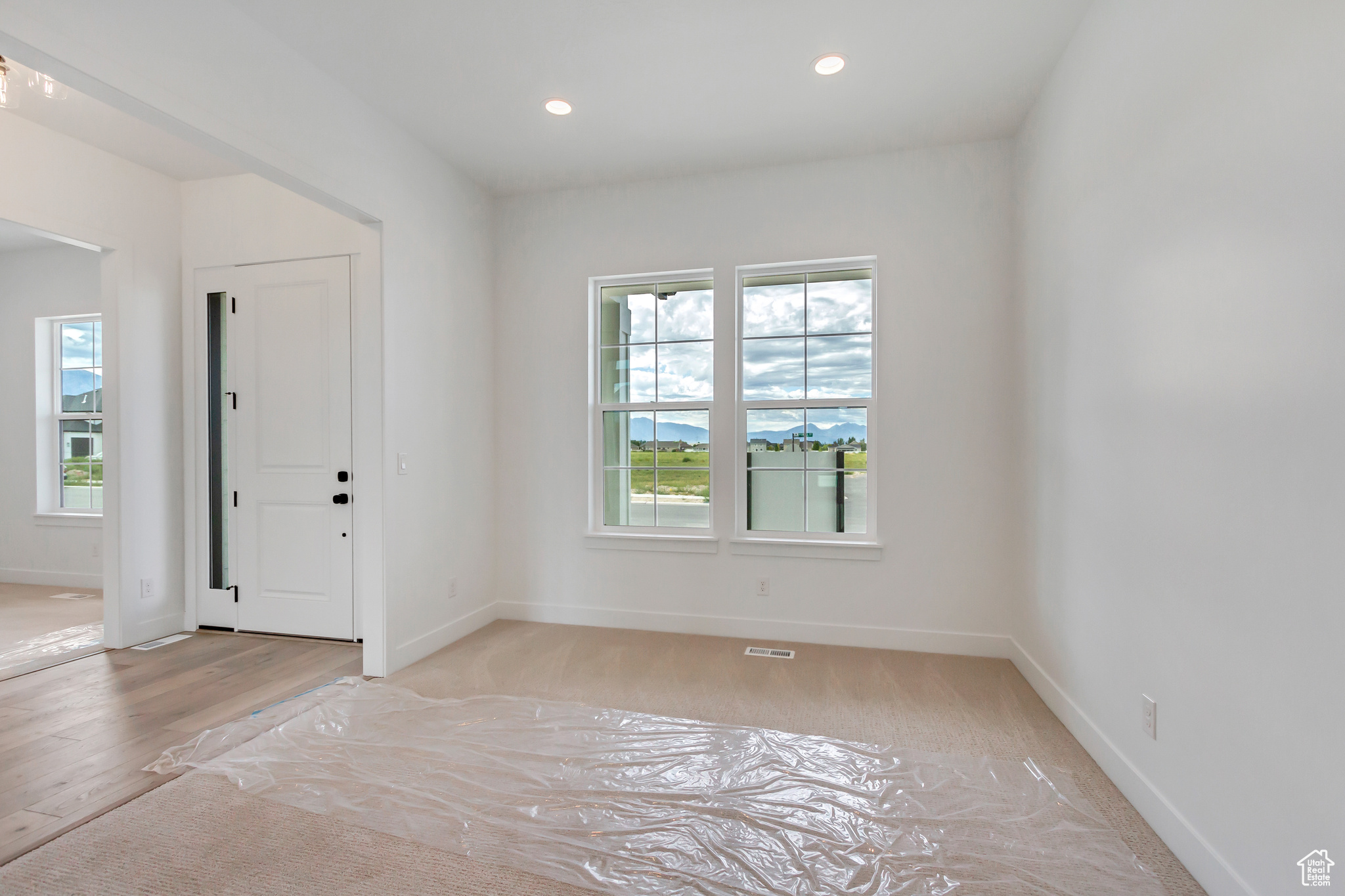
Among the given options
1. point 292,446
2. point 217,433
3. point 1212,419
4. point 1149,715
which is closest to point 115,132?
point 217,433

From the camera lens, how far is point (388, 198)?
3.27m

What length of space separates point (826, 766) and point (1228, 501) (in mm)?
1520

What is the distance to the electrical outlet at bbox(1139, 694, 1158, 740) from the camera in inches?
77.0

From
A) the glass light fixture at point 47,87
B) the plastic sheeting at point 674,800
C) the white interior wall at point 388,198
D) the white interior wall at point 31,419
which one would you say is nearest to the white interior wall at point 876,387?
the white interior wall at point 388,198

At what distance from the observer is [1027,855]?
5.89 ft

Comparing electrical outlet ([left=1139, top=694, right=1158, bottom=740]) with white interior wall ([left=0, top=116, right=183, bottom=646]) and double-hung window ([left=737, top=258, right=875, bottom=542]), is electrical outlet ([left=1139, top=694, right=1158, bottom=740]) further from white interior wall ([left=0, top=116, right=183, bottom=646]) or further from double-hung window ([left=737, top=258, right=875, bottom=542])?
white interior wall ([left=0, top=116, right=183, bottom=646])

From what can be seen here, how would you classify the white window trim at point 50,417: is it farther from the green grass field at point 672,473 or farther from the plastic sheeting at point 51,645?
the green grass field at point 672,473

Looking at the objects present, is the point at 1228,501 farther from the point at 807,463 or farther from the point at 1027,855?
the point at 807,463

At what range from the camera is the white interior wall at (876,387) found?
3533 mm

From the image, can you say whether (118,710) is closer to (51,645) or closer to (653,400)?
(51,645)

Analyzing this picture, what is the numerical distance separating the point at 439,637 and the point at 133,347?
2.53 meters

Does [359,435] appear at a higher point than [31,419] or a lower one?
lower

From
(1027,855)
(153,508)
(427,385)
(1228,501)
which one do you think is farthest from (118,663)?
(1228,501)

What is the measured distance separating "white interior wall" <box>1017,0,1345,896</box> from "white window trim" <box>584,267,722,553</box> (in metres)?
1.99
